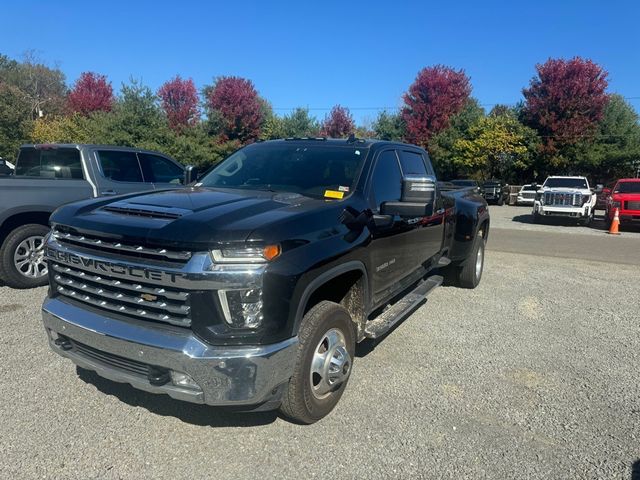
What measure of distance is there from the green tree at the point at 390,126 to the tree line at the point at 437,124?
121mm

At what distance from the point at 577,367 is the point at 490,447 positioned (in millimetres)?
1805

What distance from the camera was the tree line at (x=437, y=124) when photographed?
2914 cm

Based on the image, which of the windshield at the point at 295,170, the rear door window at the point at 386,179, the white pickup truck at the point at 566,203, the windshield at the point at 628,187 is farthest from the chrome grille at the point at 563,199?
the windshield at the point at 295,170

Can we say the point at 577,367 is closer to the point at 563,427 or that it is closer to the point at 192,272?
the point at 563,427

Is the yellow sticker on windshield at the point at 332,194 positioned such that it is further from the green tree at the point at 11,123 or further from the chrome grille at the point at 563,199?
the green tree at the point at 11,123

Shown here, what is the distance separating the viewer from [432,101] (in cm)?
3872

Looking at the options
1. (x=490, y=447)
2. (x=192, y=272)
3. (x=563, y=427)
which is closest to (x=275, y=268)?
(x=192, y=272)

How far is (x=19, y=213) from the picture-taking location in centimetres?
599

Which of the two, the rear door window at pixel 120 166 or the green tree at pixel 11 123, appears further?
the green tree at pixel 11 123

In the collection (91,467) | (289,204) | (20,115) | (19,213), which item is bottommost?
(91,467)

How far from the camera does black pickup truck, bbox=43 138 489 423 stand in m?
2.48

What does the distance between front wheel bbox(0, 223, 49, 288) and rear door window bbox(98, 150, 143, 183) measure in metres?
1.22

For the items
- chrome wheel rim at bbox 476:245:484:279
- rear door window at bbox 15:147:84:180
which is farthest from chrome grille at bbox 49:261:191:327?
chrome wheel rim at bbox 476:245:484:279

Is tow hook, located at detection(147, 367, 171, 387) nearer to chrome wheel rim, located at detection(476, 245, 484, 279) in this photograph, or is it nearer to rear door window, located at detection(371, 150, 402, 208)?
rear door window, located at detection(371, 150, 402, 208)
